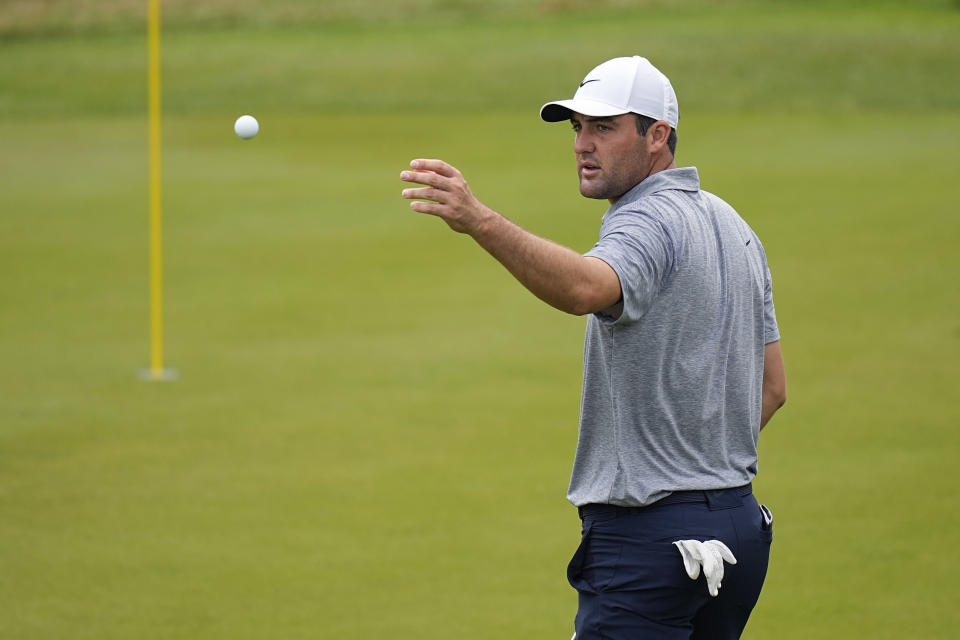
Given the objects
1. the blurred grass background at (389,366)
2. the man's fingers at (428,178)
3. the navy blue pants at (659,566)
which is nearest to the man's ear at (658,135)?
the man's fingers at (428,178)

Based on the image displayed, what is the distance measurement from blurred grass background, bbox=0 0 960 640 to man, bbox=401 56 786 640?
219 centimetres

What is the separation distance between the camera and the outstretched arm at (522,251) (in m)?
3.19

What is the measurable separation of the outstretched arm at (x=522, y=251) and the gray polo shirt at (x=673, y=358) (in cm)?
16

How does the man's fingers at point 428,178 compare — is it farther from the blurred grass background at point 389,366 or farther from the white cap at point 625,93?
the blurred grass background at point 389,366

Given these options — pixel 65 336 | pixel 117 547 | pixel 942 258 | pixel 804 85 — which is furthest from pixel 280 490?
pixel 804 85

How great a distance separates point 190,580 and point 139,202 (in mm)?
10639

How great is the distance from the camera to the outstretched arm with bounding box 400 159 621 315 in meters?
3.19

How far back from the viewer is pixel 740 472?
3.71 m

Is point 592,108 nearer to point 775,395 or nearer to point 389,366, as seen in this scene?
point 775,395

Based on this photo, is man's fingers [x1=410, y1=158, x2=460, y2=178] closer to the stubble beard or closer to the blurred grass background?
the stubble beard

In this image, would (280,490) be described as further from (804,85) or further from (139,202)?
(804,85)

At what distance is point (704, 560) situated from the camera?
3.52 metres

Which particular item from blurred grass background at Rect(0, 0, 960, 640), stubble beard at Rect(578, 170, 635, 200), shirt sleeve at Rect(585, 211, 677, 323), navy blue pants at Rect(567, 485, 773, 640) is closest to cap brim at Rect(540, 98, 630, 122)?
stubble beard at Rect(578, 170, 635, 200)

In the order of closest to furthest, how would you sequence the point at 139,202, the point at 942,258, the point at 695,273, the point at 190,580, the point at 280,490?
1. the point at 695,273
2. the point at 190,580
3. the point at 280,490
4. the point at 942,258
5. the point at 139,202
